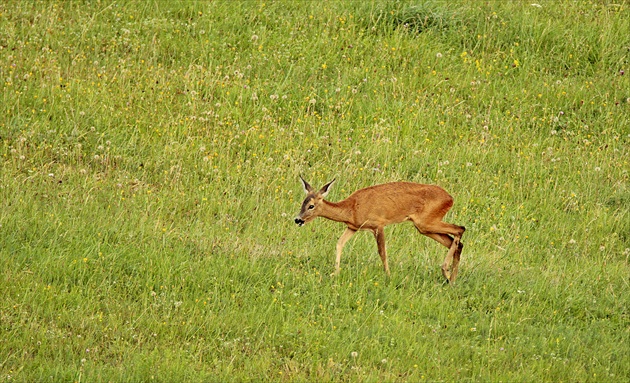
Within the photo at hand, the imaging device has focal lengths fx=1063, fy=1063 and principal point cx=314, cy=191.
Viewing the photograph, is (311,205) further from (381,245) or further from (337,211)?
(381,245)

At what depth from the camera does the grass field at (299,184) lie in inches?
329

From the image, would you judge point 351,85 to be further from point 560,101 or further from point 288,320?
point 288,320

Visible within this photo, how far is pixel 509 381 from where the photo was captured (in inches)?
311

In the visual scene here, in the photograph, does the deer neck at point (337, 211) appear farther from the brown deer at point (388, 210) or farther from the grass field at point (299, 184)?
the grass field at point (299, 184)

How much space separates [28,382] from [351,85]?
7799mm

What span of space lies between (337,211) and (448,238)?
3.73 ft

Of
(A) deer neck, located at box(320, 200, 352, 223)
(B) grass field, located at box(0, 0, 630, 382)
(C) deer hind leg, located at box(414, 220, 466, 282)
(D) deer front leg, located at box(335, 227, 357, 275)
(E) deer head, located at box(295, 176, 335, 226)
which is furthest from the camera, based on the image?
(A) deer neck, located at box(320, 200, 352, 223)

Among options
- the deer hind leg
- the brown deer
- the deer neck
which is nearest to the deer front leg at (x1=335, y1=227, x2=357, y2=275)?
the brown deer

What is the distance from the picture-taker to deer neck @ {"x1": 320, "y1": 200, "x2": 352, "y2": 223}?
10.1 m

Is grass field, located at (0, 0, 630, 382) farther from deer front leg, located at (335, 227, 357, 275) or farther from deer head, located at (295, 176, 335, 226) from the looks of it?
deer head, located at (295, 176, 335, 226)

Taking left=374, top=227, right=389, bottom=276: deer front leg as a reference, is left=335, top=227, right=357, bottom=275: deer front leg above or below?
below

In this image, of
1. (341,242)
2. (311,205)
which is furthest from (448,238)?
(311,205)

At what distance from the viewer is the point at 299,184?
39.6 feet

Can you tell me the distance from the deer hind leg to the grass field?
0.18m
